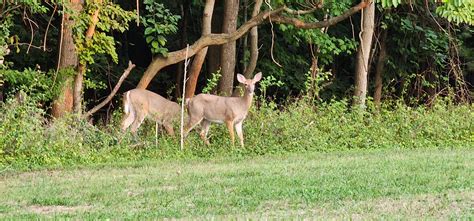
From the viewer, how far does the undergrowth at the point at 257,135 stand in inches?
607

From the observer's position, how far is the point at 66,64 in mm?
18953

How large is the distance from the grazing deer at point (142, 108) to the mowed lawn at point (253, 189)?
457cm

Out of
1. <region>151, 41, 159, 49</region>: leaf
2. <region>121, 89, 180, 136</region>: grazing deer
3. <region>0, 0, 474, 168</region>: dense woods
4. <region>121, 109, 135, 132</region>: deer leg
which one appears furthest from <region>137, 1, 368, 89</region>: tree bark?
<region>121, 109, 135, 132</region>: deer leg

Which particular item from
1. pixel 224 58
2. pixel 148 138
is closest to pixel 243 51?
pixel 224 58

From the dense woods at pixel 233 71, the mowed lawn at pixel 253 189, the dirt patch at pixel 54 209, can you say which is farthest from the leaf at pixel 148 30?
the dirt patch at pixel 54 209

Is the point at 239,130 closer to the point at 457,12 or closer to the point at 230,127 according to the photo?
the point at 230,127

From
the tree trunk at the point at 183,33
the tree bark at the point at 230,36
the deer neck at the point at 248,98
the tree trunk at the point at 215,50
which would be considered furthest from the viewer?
the tree trunk at the point at 183,33

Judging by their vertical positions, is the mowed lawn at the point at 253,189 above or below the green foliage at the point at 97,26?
below

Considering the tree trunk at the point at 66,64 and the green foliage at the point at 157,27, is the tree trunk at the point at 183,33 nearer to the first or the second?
the green foliage at the point at 157,27

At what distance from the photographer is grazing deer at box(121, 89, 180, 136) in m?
19.8

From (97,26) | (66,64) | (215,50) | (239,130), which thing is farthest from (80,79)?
(215,50)

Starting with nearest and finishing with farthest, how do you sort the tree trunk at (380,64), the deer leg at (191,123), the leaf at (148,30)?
the deer leg at (191,123)
the leaf at (148,30)
the tree trunk at (380,64)

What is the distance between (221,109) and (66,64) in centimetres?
300

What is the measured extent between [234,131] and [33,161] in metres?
4.96
